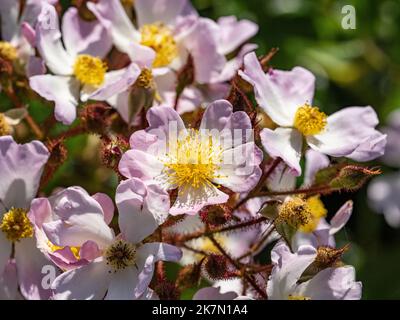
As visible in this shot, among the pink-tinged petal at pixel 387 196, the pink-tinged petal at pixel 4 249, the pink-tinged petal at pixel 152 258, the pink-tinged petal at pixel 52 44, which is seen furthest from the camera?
the pink-tinged petal at pixel 387 196

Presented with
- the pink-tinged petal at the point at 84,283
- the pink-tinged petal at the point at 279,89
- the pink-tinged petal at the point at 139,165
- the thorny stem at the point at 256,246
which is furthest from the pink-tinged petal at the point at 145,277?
the pink-tinged petal at the point at 279,89

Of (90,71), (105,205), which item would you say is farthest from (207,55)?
(105,205)

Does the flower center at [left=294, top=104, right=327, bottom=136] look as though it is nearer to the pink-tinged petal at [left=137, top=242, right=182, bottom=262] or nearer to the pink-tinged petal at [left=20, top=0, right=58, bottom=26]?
the pink-tinged petal at [left=137, top=242, right=182, bottom=262]

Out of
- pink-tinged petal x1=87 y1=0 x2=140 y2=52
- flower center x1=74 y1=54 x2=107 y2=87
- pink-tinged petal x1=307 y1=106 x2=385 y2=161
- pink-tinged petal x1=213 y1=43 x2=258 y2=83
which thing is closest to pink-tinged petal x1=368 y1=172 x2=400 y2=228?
pink-tinged petal x1=307 y1=106 x2=385 y2=161

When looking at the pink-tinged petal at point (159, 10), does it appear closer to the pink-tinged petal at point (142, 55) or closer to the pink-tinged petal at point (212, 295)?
the pink-tinged petal at point (142, 55)

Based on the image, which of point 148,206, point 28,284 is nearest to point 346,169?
point 148,206

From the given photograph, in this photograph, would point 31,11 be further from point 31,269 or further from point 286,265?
point 286,265
